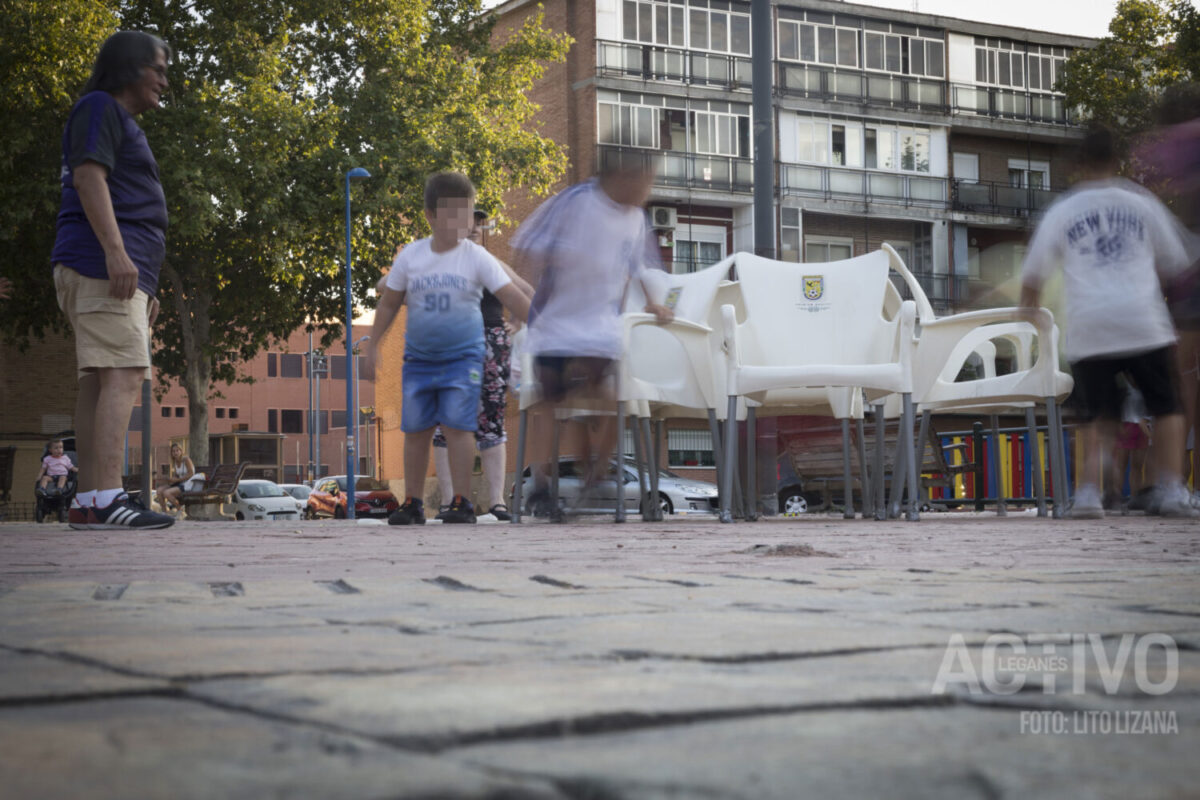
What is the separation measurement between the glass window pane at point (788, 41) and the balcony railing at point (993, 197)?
20.3 feet

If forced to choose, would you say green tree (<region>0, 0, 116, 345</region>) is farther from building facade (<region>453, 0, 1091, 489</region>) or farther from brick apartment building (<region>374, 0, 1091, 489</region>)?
brick apartment building (<region>374, 0, 1091, 489</region>)

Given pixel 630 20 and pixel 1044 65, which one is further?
pixel 1044 65

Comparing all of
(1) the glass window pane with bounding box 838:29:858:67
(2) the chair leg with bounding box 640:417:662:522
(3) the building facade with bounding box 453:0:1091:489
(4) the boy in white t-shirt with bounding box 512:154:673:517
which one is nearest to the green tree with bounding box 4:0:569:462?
(3) the building facade with bounding box 453:0:1091:489

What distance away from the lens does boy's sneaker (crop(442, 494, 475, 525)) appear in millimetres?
7969

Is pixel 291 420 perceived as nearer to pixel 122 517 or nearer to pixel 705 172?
pixel 705 172

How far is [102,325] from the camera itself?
5969 mm

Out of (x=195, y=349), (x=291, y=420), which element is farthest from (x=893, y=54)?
(x=291, y=420)

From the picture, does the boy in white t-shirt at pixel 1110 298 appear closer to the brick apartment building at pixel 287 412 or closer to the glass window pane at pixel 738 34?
the glass window pane at pixel 738 34

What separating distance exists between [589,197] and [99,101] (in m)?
2.38

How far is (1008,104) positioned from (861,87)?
5.22 metres

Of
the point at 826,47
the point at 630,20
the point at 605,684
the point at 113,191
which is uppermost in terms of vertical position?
the point at 630,20

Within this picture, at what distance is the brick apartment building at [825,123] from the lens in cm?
4050

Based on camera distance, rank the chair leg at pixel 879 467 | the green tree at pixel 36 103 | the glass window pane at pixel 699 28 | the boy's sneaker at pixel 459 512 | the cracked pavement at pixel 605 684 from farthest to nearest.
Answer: the glass window pane at pixel 699 28, the green tree at pixel 36 103, the chair leg at pixel 879 467, the boy's sneaker at pixel 459 512, the cracked pavement at pixel 605 684

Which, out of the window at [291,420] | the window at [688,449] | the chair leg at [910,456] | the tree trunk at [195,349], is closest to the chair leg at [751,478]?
the chair leg at [910,456]
